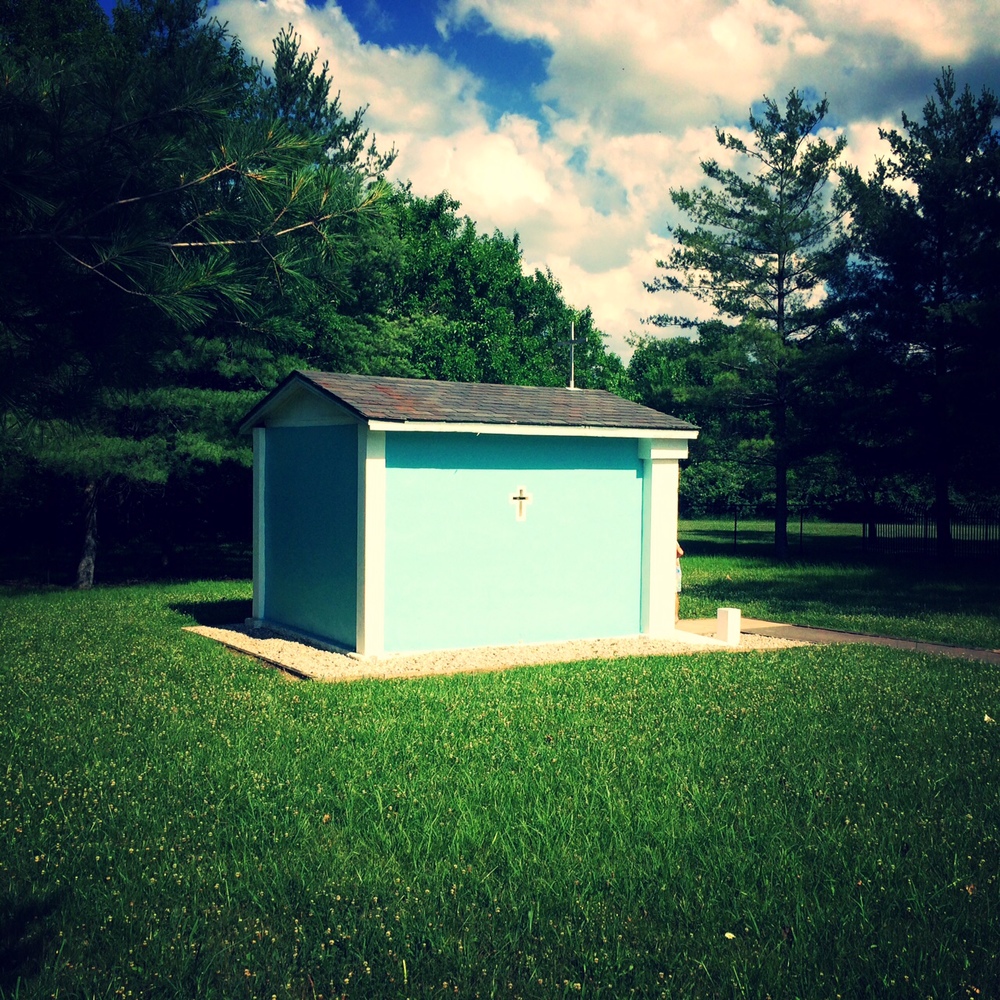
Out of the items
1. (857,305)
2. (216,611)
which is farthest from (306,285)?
(857,305)

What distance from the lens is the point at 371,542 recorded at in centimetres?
1117

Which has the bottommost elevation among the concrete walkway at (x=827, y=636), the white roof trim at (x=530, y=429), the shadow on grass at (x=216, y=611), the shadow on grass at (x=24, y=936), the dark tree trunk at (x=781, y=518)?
the shadow on grass at (x=216, y=611)

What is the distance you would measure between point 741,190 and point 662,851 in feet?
93.2

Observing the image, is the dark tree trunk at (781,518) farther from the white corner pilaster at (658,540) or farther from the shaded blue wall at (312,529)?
the shaded blue wall at (312,529)

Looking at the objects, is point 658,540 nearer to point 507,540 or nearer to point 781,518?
point 507,540

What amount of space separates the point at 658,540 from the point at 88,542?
13.1 metres

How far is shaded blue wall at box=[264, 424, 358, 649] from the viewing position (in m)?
11.9

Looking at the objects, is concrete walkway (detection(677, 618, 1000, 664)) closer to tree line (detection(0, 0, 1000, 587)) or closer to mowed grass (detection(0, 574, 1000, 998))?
mowed grass (detection(0, 574, 1000, 998))

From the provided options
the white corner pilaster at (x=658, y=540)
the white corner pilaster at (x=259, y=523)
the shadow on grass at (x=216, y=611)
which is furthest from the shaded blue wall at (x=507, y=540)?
the shadow on grass at (x=216, y=611)

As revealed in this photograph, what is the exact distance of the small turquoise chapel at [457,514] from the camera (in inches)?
450

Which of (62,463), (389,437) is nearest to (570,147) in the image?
(389,437)

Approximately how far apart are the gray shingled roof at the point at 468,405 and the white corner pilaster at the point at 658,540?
1.41 feet

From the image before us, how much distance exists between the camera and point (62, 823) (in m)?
5.48

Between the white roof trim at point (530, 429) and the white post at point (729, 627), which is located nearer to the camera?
the white roof trim at point (530, 429)
